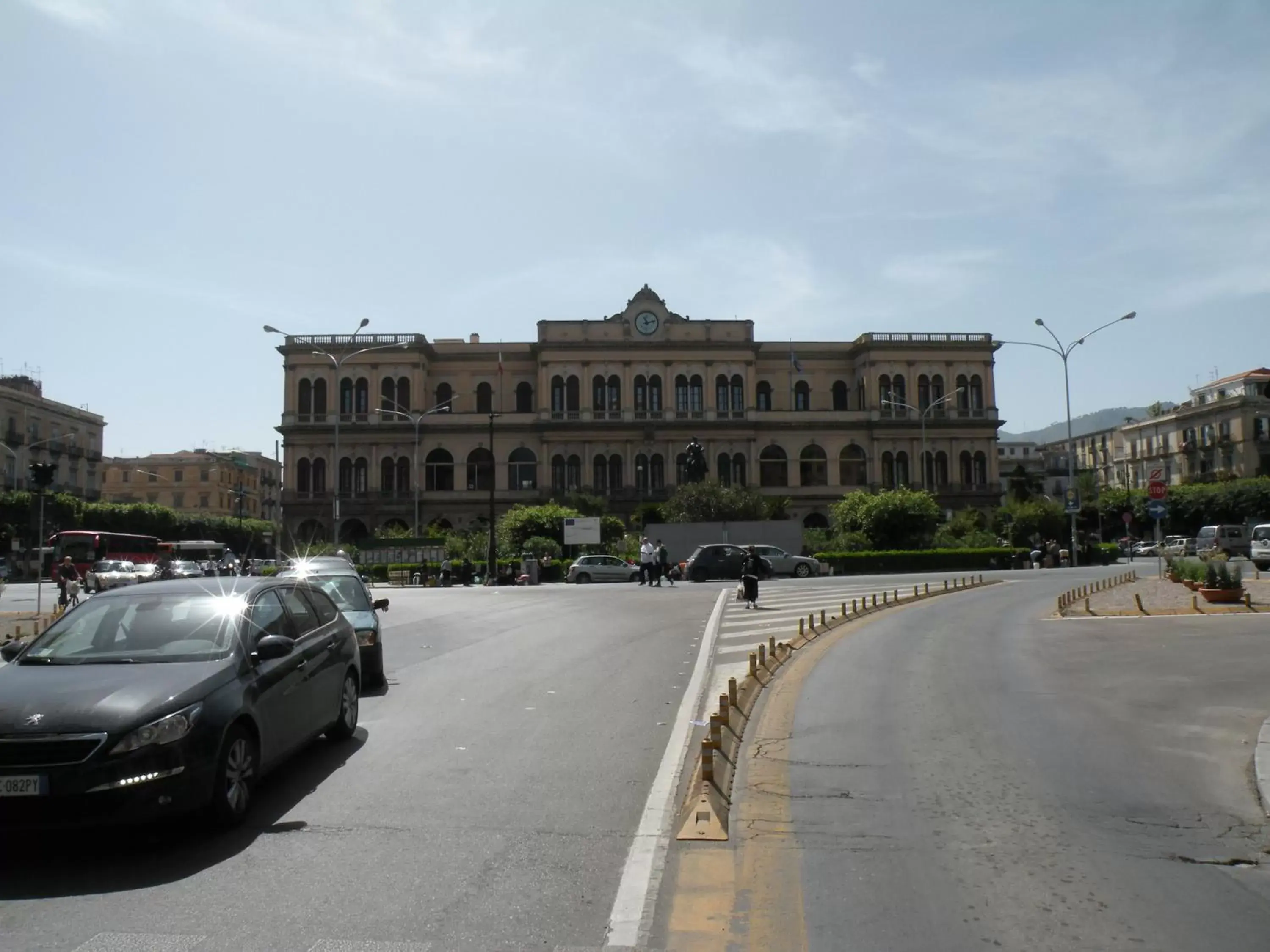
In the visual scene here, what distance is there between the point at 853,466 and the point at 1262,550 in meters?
39.0

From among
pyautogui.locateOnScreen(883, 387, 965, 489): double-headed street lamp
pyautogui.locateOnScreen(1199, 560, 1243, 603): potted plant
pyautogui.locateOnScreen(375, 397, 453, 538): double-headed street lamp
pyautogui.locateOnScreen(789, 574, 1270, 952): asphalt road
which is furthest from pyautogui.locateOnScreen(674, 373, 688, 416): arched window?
pyautogui.locateOnScreen(789, 574, 1270, 952): asphalt road

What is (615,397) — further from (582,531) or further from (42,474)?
(42,474)

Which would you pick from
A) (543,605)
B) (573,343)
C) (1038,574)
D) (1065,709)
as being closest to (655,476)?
(573,343)

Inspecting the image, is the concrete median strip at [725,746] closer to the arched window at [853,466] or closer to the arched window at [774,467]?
the arched window at [774,467]

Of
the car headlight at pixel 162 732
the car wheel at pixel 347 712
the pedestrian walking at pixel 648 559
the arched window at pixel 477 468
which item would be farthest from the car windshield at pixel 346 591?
the arched window at pixel 477 468

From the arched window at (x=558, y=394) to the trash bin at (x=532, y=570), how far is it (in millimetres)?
30482

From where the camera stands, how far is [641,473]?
243 feet

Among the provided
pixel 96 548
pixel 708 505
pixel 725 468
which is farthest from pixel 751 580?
pixel 725 468

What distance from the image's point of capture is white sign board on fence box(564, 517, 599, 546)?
51.4 m

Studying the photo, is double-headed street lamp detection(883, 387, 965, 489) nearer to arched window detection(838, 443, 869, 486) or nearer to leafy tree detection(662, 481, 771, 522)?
arched window detection(838, 443, 869, 486)

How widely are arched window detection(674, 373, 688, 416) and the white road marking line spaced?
65.2 m

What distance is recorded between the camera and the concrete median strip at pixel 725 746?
637cm

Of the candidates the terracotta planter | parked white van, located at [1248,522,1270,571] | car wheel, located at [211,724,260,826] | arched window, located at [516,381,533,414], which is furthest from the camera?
arched window, located at [516,381,533,414]

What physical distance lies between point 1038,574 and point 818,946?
1511 inches
